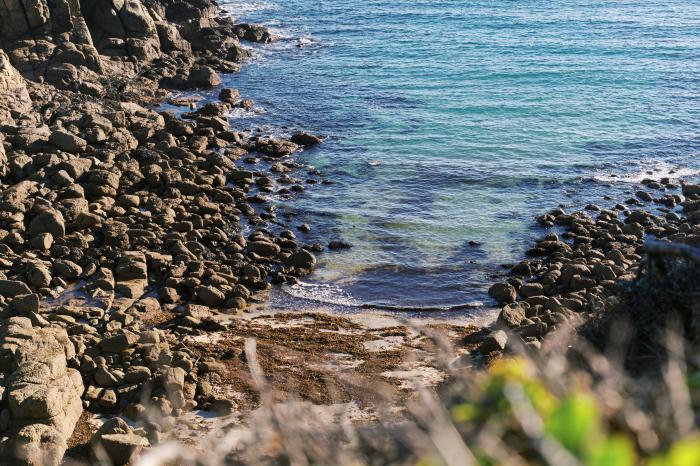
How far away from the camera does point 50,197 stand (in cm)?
2333

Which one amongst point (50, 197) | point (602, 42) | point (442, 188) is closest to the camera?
point (50, 197)

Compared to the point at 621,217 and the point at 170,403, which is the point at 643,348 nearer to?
the point at 170,403

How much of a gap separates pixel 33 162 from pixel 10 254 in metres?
5.56

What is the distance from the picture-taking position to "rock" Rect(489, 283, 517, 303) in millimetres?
20750

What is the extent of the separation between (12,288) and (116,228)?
415 cm

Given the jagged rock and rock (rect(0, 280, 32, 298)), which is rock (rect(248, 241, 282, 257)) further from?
the jagged rock

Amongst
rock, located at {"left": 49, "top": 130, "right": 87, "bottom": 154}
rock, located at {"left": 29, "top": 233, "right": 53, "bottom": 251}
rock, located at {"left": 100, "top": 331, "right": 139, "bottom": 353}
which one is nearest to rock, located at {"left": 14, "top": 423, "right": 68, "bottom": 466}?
rock, located at {"left": 100, "top": 331, "right": 139, "bottom": 353}

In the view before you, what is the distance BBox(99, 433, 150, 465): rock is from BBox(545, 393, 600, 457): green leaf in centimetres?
971

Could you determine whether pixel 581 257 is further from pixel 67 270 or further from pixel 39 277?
pixel 39 277

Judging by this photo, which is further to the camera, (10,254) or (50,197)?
(50,197)

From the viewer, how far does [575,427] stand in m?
3.89

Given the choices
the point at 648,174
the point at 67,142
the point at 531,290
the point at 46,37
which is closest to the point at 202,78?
the point at 46,37

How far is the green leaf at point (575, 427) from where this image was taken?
3867mm

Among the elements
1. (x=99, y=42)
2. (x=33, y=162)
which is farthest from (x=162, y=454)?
(x=99, y=42)
